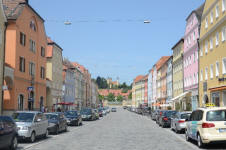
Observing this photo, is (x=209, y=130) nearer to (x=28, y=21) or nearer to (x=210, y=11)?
(x=210, y=11)

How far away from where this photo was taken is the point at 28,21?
39250 mm

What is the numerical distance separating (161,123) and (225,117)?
16.8 m

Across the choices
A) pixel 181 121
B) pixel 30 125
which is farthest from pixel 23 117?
pixel 181 121

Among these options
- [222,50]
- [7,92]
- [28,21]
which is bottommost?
[7,92]

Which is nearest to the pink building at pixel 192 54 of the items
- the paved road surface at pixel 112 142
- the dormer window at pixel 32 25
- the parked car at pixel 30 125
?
the dormer window at pixel 32 25

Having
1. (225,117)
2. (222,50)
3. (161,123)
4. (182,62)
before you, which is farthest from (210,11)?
(225,117)

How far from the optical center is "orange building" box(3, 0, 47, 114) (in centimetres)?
3428

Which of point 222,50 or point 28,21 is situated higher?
point 28,21

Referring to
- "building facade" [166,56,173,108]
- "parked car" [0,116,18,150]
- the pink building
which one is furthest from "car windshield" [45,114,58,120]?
"building facade" [166,56,173,108]

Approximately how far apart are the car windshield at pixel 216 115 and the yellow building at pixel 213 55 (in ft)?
51.2

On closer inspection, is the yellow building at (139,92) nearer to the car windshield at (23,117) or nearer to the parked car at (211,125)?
the car windshield at (23,117)

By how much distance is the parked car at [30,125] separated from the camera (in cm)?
1675

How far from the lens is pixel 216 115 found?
14438 mm

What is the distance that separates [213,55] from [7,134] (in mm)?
26457
